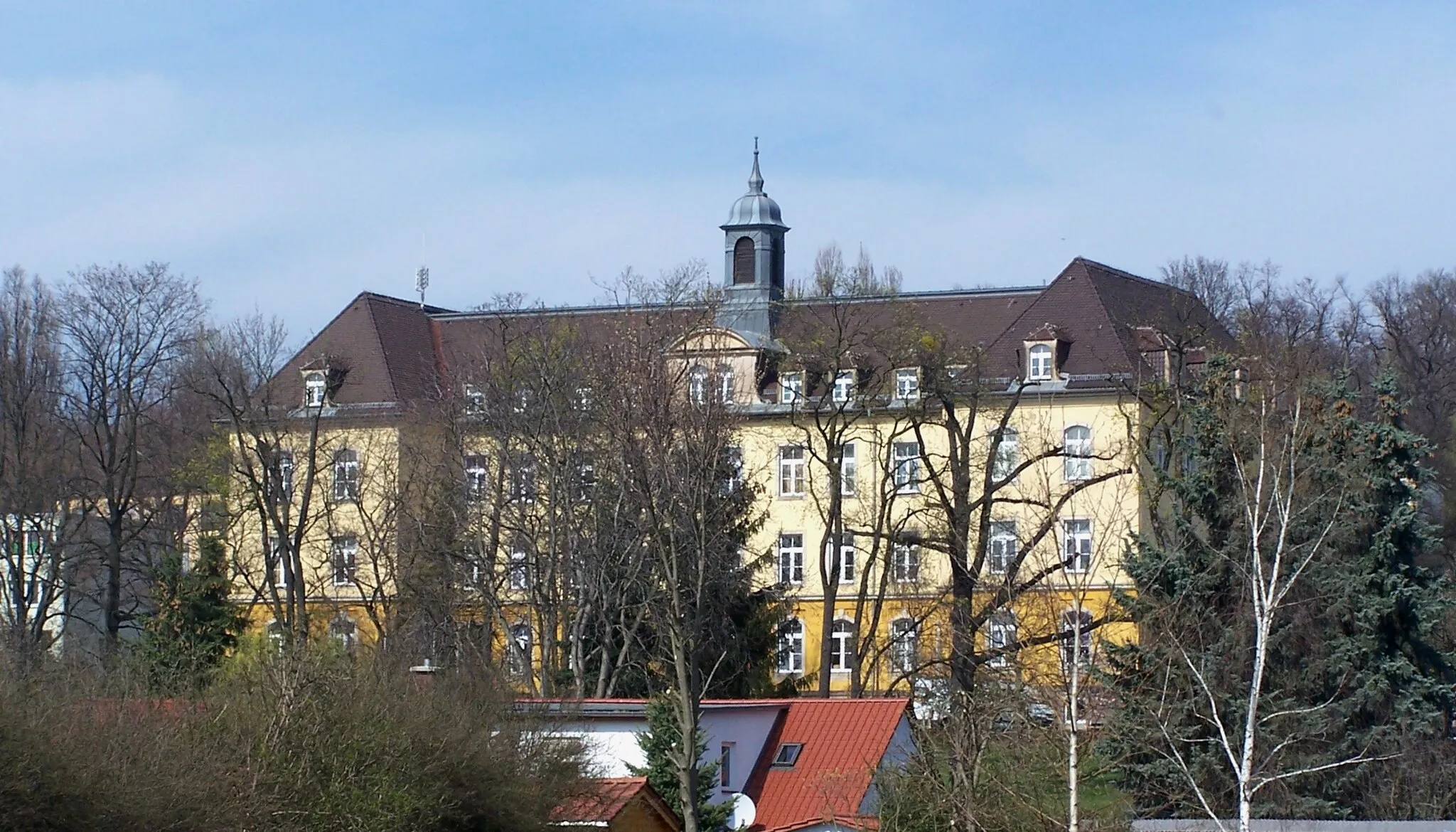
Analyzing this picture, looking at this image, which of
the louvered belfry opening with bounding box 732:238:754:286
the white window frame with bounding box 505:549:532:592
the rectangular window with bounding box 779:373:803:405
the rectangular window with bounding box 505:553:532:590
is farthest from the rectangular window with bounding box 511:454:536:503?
the louvered belfry opening with bounding box 732:238:754:286

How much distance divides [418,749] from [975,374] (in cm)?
2563

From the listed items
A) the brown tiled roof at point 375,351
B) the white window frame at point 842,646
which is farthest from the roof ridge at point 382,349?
the white window frame at point 842,646

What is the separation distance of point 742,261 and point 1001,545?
624 inches

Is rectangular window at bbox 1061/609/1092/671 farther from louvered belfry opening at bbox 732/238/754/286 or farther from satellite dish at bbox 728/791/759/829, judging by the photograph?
louvered belfry opening at bbox 732/238/754/286

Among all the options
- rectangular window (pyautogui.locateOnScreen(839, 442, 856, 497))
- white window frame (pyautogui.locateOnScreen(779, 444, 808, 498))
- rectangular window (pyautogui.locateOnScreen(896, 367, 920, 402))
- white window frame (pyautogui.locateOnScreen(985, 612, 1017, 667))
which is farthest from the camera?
white window frame (pyautogui.locateOnScreen(779, 444, 808, 498))

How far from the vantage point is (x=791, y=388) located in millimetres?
A: 47094

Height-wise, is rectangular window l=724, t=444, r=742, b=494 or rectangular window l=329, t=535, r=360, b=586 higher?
rectangular window l=724, t=444, r=742, b=494

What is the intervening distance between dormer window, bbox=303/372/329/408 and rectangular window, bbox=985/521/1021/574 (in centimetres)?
2148

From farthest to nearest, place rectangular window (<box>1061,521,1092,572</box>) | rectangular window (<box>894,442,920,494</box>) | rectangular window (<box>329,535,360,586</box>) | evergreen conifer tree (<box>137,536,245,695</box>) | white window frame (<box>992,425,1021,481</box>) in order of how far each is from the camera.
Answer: rectangular window (<box>894,442,920,494</box>) → rectangular window (<box>329,535,360,586</box>) → rectangular window (<box>1061,521,1092,572</box>) → white window frame (<box>992,425,1021,481</box>) → evergreen conifer tree (<box>137,536,245,695</box>)

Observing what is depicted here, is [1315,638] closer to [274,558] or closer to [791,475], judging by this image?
[791,475]

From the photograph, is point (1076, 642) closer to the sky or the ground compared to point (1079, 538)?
closer to the sky

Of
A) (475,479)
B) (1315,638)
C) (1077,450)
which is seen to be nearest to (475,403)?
(475,479)

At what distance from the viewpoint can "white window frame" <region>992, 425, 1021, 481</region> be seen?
4364 centimetres

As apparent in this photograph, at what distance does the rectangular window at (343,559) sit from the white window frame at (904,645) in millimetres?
13891
